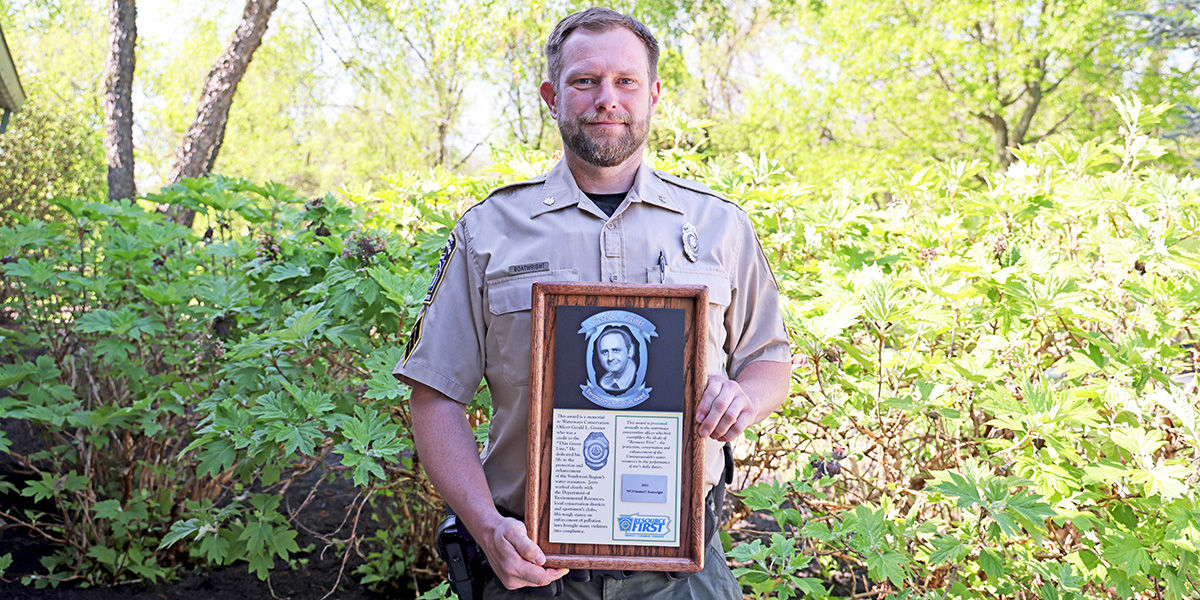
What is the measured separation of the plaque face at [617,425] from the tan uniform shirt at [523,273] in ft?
0.57

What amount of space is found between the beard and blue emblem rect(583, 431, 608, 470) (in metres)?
0.62

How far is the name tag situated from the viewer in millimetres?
2018

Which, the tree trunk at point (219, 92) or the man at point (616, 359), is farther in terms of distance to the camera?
the tree trunk at point (219, 92)

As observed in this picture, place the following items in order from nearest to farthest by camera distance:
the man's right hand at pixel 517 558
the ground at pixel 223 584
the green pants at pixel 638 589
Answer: the man's right hand at pixel 517 558, the green pants at pixel 638 589, the ground at pixel 223 584

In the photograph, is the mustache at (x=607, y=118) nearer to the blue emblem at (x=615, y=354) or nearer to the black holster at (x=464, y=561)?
the blue emblem at (x=615, y=354)

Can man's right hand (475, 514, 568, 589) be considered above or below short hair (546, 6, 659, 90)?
below

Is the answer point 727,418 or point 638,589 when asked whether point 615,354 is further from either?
point 638,589

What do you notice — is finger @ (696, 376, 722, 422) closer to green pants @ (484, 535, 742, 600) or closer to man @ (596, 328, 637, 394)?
man @ (596, 328, 637, 394)

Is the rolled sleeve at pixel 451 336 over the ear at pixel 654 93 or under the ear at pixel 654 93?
under

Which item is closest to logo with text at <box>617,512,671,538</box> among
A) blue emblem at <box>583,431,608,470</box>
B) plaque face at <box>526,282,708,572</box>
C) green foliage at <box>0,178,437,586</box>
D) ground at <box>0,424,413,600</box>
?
plaque face at <box>526,282,708,572</box>

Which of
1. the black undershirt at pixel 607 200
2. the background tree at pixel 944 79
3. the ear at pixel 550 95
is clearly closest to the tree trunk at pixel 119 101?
the ear at pixel 550 95

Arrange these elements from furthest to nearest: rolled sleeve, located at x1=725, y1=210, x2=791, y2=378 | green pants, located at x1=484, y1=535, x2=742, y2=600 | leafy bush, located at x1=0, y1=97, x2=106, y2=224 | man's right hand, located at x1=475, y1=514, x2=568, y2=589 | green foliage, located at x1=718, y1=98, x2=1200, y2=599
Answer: leafy bush, located at x1=0, y1=97, x2=106, y2=224, green foliage, located at x1=718, y1=98, x2=1200, y2=599, rolled sleeve, located at x1=725, y1=210, x2=791, y2=378, green pants, located at x1=484, y1=535, x2=742, y2=600, man's right hand, located at x1=475, y1=514, x2=568, y2=589

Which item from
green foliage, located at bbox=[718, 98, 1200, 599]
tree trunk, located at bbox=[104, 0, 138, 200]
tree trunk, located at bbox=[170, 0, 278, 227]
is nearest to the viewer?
green foliage, located at bbox=[718, 98, 1200, 599]

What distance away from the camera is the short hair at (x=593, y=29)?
2088mm
